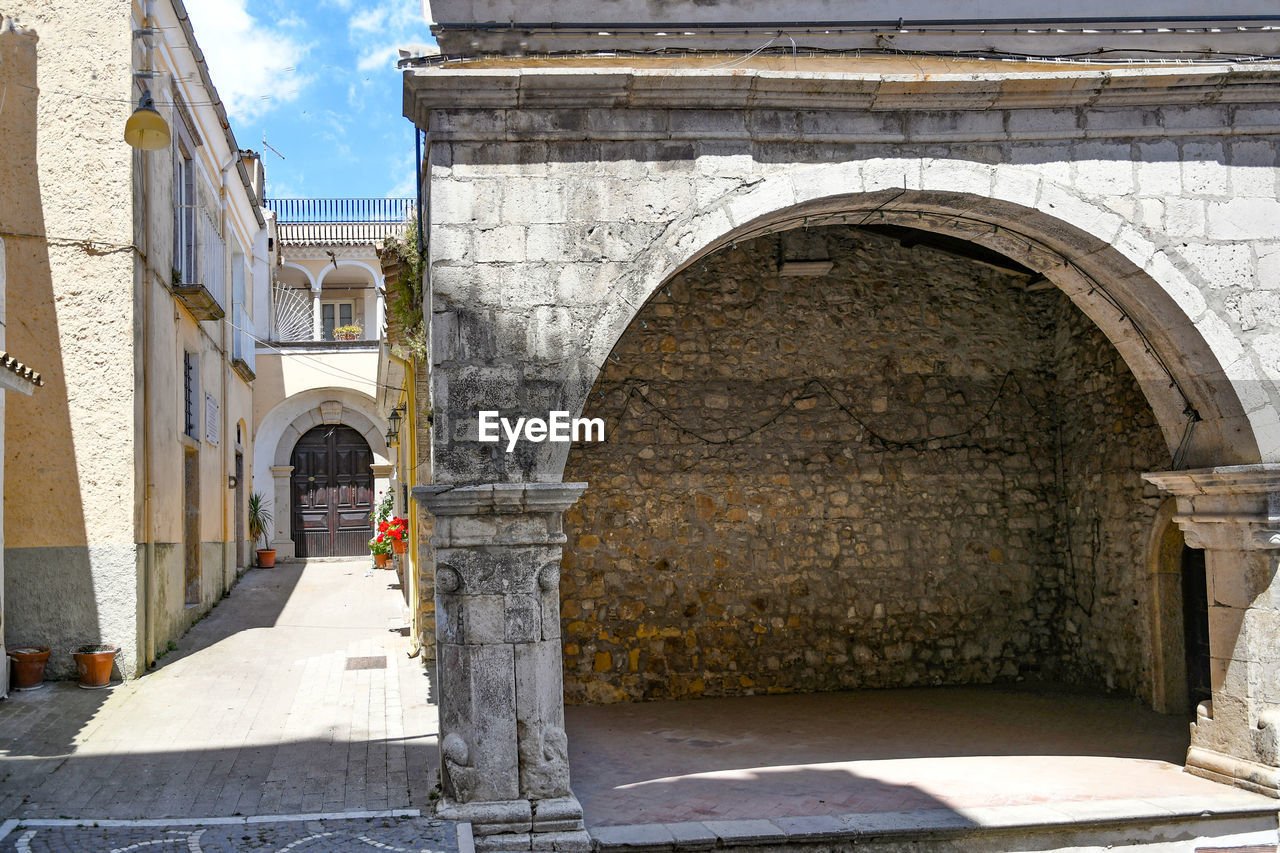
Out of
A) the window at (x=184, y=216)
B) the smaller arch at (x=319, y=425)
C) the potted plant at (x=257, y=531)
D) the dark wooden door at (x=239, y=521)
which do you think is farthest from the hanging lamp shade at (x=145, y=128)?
the smaller arch at (x=319, y=425)

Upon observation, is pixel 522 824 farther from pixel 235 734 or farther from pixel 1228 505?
pixel 1228 505

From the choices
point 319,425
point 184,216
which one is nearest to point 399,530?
point 184,216

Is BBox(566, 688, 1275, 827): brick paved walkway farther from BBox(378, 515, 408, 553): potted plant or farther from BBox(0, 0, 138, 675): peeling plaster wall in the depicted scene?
BBox(378, 515, 408, 553): potted plant

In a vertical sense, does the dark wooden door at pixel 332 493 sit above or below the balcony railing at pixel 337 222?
below

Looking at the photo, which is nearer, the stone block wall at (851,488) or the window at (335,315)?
the stone block wall at (851,488)

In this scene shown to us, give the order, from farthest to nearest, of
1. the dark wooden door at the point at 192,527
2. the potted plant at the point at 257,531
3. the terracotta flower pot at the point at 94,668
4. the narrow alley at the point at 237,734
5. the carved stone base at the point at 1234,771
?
the potted plant at the point at 257,531 < the dark wooden door at the point at 192,527 < the terracotta flower pot at the point at 94,668 < the carved stone base at the point at 1234,771 < the narrow alley at the point at 237,734

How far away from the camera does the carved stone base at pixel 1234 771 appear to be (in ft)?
18.7

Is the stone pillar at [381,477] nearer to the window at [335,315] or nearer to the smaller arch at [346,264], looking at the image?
the smaller arch at [346,264]

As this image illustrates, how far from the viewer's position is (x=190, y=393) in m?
11.5

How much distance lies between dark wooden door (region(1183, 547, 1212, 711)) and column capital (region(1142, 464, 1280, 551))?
6.01 feet

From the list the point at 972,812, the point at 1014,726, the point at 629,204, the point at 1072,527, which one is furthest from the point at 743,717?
the point at 629,204

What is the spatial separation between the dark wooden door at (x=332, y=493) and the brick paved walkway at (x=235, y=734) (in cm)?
836

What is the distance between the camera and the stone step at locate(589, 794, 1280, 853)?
17.1 feet

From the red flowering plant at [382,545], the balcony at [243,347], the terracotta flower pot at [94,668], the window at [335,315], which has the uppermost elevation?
the window at [335,315]
